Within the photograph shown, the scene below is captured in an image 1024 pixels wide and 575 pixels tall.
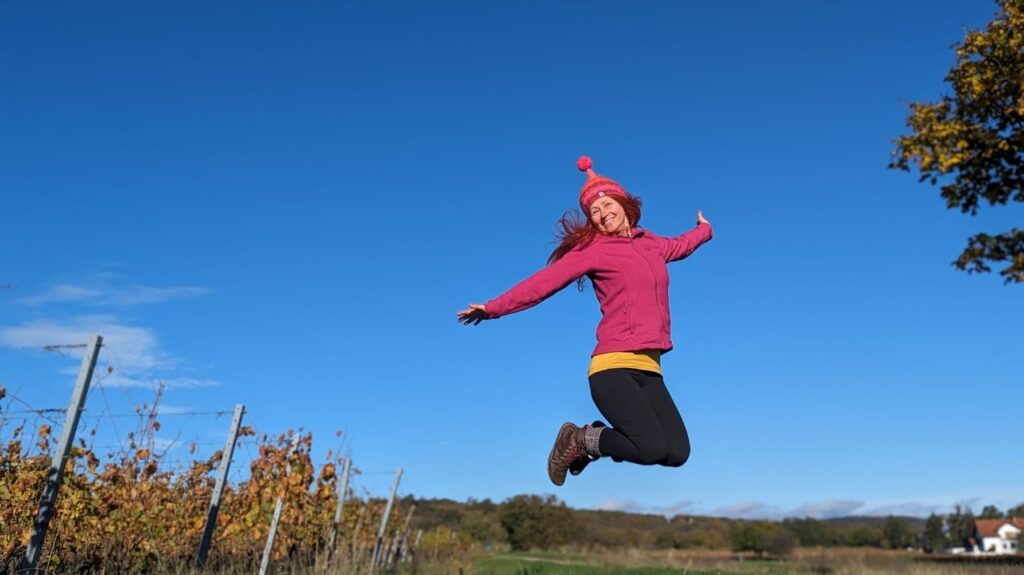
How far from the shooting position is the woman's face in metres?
5.09

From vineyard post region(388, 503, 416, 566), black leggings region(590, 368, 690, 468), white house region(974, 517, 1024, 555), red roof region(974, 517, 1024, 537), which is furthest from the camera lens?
red roof region(974, 517, 1024, 537)

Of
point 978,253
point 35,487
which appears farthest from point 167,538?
point 978,253

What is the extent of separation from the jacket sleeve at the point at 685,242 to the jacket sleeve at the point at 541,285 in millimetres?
625

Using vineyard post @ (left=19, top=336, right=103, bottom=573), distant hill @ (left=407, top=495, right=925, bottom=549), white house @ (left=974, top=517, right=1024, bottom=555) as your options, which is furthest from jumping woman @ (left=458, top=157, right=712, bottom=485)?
white house @ (left=974, top=517, right=1024, bottom=555)

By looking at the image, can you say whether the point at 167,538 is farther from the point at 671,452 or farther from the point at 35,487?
the point at 671,452

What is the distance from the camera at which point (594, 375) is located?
15.0 feet

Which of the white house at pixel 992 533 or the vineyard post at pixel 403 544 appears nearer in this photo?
the vineyard post at pixel 403 544

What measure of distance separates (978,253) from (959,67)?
115 inches

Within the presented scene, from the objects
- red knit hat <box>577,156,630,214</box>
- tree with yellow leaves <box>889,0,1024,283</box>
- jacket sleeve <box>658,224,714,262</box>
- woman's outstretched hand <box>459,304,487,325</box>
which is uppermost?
tree with yellow leaves <box>889,0,1024,283</box>

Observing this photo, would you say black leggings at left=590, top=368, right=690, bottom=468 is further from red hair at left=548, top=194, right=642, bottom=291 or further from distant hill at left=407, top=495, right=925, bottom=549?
distant hill at left=407, top=495, right=925, bottom=549

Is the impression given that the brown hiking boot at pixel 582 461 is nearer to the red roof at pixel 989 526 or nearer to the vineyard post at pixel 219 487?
the vineyard post at pixel 219 487

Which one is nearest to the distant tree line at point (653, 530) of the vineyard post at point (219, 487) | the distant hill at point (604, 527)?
the distant hill at point (604, 527)

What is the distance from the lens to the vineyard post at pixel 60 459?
5297 millimetres

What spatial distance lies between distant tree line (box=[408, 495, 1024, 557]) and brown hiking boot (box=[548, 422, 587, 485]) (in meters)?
36.8
